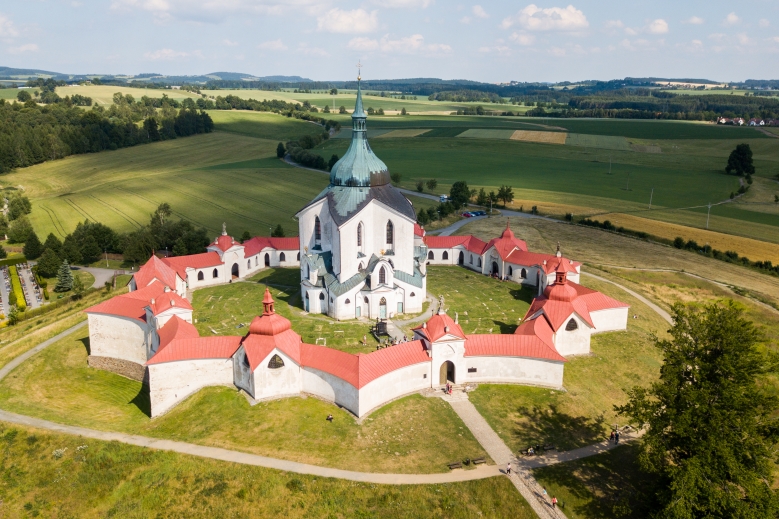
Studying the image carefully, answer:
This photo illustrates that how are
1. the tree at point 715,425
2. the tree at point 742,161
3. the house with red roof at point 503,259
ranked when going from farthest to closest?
the tree at point 742,161 < the house with red roof at point 503,259 < the tree at point 715,425

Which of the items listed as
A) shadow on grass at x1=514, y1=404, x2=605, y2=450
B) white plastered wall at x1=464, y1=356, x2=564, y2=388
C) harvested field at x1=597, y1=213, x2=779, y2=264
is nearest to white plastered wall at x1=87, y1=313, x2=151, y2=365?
white plastered wall at x1=464, y1=356, x2=564, y2=388

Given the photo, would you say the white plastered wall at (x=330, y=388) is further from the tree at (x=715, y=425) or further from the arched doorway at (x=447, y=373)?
the tree at (x=715, y=425)

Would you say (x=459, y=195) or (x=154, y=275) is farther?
(x=459, y=195)

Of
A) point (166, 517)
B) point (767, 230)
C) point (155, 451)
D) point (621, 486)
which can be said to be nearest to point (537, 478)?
point (621, 486)

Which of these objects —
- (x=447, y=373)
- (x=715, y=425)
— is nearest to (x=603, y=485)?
(x=715, y=425)

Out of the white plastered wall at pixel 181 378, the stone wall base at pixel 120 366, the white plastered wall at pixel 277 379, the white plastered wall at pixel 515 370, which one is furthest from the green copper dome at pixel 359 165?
the stone wall base at pixel 120 366

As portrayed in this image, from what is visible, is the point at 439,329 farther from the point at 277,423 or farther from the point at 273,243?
the point at 273,243
